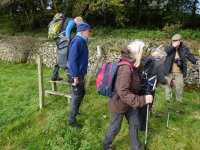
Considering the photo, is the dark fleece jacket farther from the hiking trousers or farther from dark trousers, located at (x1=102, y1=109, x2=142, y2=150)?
the hiking trousers

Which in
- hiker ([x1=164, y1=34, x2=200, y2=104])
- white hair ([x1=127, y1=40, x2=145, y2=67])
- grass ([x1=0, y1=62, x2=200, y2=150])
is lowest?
grass ([x1=0, y1=62, x2=200, y2=150])

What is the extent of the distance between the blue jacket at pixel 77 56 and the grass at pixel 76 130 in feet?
3.99

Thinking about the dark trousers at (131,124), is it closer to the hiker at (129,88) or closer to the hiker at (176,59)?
the hiker at (129,88)

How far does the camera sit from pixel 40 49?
14.8 metres

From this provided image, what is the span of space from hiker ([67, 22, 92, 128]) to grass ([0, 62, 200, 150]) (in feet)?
1.63

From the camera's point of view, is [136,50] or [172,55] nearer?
[136,50]

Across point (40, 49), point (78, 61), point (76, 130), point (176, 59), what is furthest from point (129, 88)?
point (40, 49)

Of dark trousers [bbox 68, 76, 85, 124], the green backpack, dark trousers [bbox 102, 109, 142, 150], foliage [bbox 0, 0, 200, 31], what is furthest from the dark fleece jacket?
foliage [bbox 0, 0, 200, 31]

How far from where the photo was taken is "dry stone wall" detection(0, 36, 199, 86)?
13422mm

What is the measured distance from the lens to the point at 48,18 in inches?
Answer: 800

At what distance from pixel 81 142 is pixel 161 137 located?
163 cm

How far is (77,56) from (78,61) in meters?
0.16

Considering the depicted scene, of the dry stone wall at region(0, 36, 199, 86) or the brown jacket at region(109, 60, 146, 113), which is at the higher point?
the brown jacket at region(109, 60, 146, 113)

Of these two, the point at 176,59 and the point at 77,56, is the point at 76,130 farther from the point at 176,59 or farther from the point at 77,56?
the point at 176,59
